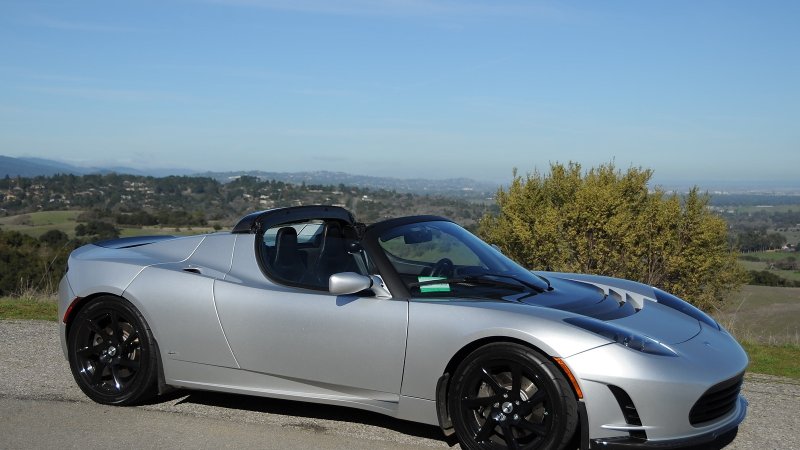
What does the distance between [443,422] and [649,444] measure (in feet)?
3.70

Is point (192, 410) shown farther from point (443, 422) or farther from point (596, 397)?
point (596, 397)

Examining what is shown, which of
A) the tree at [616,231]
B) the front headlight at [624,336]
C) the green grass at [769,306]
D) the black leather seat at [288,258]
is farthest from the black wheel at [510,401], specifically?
the green grass at [769,306]

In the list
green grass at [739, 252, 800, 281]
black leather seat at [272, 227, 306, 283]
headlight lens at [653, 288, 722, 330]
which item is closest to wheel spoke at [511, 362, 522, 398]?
headlight lens at [653, 288, 722, 330]

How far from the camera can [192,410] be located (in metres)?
5.32

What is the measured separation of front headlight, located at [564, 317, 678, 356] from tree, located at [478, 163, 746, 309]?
3249cm

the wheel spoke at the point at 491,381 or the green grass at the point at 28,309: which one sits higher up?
the wheel spoke at the point at 491,381

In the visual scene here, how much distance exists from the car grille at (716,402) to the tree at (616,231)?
32.3m

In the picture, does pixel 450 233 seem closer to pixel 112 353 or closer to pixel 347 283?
pixel 347 283

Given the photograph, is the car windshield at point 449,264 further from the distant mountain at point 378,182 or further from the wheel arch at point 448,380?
the distant mountain at point 378,182

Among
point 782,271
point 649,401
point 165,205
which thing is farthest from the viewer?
point 782,271

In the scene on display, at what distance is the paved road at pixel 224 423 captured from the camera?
15.0 ft

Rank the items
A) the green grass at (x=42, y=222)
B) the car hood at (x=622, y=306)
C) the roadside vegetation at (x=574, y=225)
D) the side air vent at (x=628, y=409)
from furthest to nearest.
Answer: the green grass at (x=42, y=222) → the roadside vegetation at (x=574, y=225) → the car hood at (x=622, y=306) → the side air vent at (x=628, y=409)

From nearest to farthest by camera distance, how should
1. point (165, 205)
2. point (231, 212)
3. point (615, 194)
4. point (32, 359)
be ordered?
point (32, 359)
point (615, 194)
point (231, 212)
point (165, 205)

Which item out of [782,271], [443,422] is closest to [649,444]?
[443,422]
